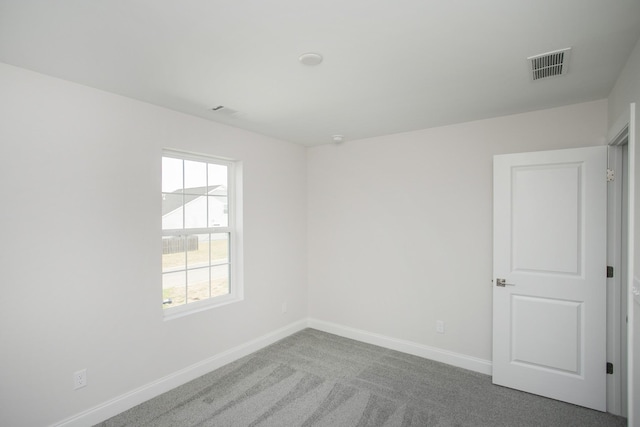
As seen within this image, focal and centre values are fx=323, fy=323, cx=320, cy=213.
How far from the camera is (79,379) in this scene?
2.31 metres

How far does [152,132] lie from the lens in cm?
276

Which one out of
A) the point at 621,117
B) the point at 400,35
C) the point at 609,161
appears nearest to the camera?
the point at 400,35

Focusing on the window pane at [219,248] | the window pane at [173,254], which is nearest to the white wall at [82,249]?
the window pane at [173,254]

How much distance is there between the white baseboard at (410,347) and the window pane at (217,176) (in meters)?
2.23

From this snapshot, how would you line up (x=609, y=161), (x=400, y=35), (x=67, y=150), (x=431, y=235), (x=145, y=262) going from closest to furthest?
(x=400, y=35) → (x=67, y=150) → (x=609, y=161) → (x=145, y=262) → (x=431, y=235)

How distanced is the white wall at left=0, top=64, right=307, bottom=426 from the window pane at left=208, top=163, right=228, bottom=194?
0.25m

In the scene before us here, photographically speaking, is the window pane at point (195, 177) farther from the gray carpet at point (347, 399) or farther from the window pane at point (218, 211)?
the gray carpet at point (347, 399)

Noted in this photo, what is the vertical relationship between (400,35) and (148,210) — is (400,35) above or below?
above

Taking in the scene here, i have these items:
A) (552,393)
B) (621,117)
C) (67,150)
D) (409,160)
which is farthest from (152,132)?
(552,393)

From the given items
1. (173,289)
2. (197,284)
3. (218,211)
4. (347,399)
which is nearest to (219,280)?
(197,284)

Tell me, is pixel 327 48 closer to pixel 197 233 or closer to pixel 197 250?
pixel 197 233

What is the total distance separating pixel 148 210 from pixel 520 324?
3.36 m

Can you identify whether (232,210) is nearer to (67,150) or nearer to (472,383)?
(67,150)

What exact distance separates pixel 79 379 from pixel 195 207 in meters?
1.63
